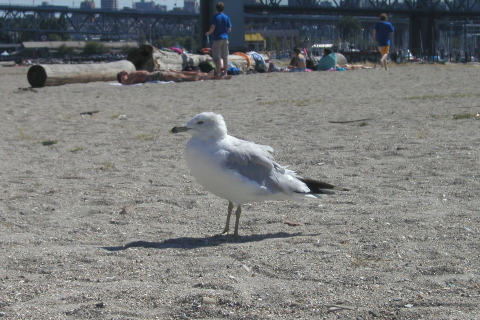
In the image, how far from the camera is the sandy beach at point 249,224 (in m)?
2.88

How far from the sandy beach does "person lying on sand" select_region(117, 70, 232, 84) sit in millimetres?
6480

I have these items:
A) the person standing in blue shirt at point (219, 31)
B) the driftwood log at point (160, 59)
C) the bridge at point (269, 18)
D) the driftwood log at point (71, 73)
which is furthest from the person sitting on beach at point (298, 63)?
the bridge at point (269, 18)

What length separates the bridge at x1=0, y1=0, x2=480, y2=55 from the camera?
49688mm

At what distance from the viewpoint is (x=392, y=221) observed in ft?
13.8

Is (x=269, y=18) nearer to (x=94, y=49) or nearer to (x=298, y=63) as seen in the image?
(x=94, y=49)

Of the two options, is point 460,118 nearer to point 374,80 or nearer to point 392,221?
point 392,221

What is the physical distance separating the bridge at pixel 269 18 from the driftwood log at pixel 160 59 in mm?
16313

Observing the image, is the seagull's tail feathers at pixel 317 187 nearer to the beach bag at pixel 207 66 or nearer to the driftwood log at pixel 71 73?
the driftwood log at pixel 71 73

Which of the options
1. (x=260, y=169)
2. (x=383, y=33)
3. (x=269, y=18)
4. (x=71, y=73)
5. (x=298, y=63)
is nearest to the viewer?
(x=260, y=169)

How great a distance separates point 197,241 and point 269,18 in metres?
69.5

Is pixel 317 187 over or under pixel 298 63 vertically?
under

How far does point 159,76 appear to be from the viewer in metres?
16.1

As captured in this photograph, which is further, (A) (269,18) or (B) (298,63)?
(A) (269,18)

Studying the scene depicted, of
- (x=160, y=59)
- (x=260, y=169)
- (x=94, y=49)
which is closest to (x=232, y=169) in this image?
(x=260, y=169)
